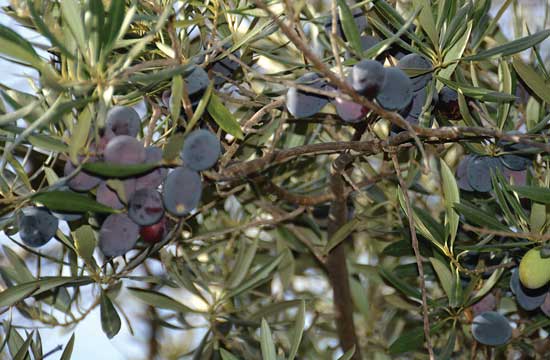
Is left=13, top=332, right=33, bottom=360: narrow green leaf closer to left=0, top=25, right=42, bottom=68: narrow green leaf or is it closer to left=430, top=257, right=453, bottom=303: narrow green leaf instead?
left=0, top=25, right=42, bottom=68: narrow green leaf

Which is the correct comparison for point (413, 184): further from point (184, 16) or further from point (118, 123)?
point (118, 123)

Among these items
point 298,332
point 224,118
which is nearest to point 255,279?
point 298,332

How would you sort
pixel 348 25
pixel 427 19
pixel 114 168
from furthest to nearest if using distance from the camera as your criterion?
pixel 427 19
pixel 348 25
pixel 114 168

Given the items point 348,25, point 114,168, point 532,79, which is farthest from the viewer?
point 532,79

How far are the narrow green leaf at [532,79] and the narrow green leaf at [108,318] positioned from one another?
0.63 metres

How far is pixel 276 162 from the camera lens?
1.06 m

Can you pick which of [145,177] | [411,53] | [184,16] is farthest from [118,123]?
[411,53]

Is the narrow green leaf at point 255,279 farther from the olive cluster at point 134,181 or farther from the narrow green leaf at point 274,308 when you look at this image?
the olive cluster at point 134,181

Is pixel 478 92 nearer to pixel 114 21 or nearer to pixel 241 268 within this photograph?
pixel 114 21

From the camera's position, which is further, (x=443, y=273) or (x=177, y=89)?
(x=443, y=273)

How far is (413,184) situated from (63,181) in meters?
0.77

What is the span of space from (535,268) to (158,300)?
1.88ft

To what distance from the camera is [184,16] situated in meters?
1.07

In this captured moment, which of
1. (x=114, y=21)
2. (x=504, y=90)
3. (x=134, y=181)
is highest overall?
(x=114, y=21)
